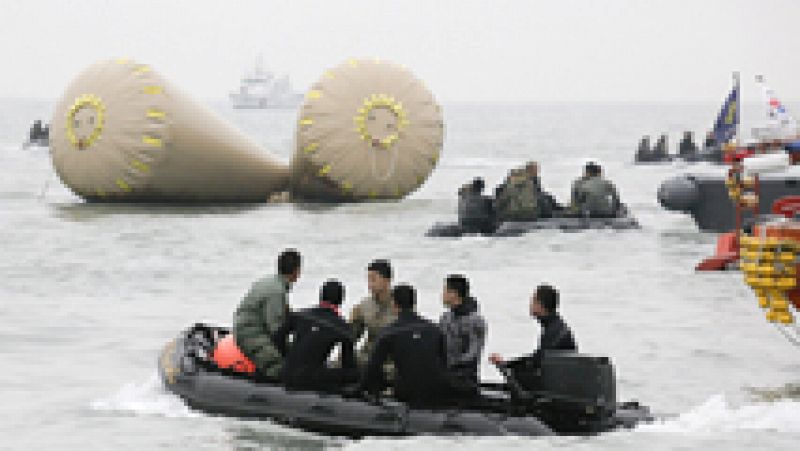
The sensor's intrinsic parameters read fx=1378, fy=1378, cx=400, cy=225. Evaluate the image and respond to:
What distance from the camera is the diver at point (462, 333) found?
399 inches

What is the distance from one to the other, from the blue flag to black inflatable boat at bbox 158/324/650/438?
144 feet

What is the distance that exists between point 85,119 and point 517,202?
9817 millimetres

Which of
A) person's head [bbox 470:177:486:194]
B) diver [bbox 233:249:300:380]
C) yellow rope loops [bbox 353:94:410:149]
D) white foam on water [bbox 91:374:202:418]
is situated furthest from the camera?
yellow rope loops [bbox 353:94:410:149]

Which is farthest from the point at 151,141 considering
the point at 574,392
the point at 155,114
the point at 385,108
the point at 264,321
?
the point at 574,392

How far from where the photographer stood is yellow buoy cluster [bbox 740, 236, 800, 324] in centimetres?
1178

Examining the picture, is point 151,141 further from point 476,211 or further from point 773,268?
point 773,268

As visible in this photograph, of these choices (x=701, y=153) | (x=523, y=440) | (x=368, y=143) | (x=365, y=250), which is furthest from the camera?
(x=701, y=153)

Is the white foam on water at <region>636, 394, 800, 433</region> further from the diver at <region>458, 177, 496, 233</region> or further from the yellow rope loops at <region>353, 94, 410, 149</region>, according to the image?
the yellow rope loops at <region>353, 94, 410, 149</region>

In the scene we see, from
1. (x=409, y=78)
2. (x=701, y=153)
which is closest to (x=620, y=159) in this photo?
(x=701, y=153)

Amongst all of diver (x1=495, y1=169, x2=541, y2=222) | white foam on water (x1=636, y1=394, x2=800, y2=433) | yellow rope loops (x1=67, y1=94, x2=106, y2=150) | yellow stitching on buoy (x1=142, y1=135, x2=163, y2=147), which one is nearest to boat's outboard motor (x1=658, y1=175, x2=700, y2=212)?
diver (x1=495, y1=169, x2=541, y2=222)

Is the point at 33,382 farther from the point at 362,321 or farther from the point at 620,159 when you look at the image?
the point at 620,159

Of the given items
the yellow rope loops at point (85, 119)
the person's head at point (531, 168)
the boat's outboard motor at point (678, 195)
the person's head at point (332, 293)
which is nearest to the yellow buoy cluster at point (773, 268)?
the person's head at point (332, 293)

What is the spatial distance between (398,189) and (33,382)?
729 inches

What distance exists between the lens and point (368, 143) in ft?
96.8
